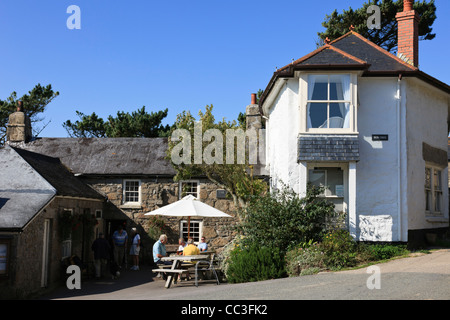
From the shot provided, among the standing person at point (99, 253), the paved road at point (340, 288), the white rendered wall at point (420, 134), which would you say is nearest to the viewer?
the paved road at point (340, 288)

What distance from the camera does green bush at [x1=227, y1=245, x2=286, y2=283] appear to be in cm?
1365

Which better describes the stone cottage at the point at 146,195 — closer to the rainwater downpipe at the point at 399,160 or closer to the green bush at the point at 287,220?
the green bush at the point at 287,220

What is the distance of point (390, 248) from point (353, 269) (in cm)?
225

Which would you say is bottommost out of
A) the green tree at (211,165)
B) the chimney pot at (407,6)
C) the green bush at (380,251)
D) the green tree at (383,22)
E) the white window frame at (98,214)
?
the green bush at (380,251)

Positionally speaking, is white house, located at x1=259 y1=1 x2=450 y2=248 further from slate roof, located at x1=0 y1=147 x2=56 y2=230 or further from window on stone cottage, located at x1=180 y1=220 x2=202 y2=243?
window on stone cottage, located at x1=180 y1=220 x2=202 y2=243

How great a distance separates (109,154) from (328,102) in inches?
528

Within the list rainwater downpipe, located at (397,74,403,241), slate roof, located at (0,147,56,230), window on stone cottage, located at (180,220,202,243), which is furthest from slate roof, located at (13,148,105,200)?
rainwater downpipe, located at (397,74,403,241)

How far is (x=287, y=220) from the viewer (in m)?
14.8

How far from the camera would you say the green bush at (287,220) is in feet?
48.2

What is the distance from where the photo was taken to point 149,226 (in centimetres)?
2333

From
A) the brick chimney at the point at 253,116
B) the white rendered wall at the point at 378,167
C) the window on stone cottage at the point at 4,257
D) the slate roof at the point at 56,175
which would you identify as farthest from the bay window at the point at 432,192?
the window on stone cottage at the point at 4,257

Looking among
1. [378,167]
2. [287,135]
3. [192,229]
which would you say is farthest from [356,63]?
[192,229]

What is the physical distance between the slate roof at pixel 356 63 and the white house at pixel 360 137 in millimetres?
31

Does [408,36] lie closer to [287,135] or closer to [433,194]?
Answer: [433,194]
